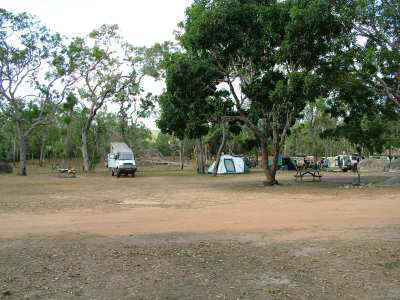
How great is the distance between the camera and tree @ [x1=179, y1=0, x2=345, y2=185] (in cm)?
1861

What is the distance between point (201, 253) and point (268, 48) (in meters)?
16.2

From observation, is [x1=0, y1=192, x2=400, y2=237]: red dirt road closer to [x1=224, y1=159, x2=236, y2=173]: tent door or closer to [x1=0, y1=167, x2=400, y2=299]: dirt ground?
[x1=0, y1=167, x2=400, y2=299]: dirt ground

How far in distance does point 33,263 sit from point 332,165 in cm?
4439

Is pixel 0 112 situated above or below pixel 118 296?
above

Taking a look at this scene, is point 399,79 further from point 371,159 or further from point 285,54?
point 371,159

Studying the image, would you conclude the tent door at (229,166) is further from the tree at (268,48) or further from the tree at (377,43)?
the tree at (377,43)

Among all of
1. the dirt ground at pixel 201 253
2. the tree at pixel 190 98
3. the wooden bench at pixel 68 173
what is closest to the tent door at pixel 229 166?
the wooden bench at pixel 68 173

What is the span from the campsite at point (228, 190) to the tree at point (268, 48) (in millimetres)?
71

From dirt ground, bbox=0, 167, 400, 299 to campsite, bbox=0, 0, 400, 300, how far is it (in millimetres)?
32

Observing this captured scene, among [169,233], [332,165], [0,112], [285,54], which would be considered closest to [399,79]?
[285,54]

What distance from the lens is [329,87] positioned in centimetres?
1972

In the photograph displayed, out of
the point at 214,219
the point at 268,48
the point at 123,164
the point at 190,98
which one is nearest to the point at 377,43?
the point at 268,48

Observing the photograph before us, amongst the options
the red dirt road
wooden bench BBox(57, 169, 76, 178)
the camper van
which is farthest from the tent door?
the red dirt road

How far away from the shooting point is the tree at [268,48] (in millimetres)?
18609
